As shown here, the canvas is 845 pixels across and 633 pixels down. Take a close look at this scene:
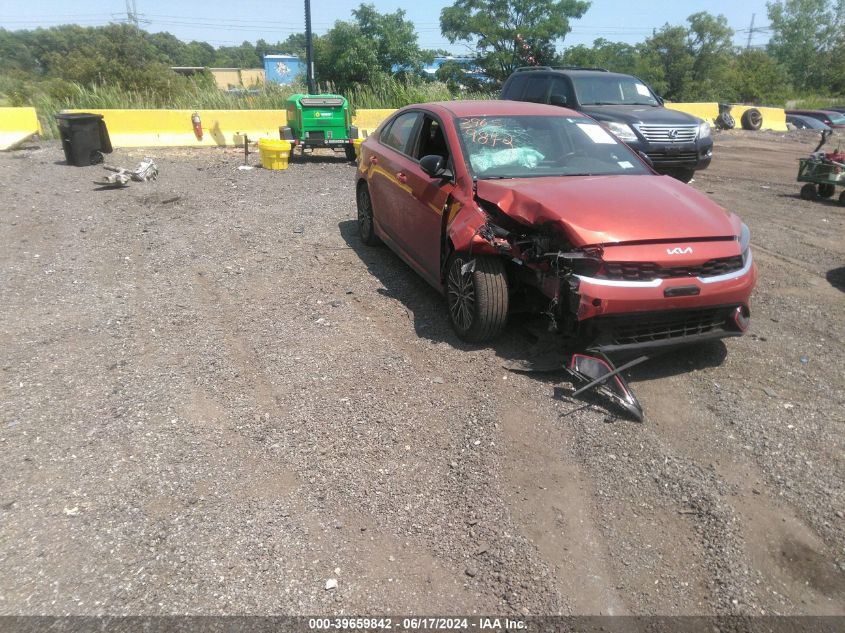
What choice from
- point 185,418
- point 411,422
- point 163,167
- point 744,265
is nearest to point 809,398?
point 744,265

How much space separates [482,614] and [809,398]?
110 inches

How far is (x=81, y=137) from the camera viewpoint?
1231 cm

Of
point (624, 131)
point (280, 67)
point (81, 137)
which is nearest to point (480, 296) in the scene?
point (624, 131)

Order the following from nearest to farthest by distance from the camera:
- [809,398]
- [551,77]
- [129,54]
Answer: [809,398] → [551,77] → [129,54]

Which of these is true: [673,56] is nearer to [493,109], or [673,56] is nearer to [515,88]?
[515,88]

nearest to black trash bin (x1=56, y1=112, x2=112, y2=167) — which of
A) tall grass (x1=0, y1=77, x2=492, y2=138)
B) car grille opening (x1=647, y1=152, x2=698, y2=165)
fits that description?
tall grass (x1=0, y1=77, x2=492, y2=138)

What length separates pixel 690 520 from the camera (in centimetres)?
292

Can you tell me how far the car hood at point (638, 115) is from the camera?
980 cm

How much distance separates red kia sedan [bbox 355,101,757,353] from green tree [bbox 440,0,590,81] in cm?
2862

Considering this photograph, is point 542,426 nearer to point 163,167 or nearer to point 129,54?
point 163,167

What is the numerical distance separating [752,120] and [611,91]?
12.6 meters

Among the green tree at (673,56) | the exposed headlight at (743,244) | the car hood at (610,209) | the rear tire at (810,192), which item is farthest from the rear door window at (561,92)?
the green tree at (673,56)

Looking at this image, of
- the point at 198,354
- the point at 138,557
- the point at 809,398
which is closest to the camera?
the point at 138,557

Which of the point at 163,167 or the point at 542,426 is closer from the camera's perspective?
the point at 542,426
